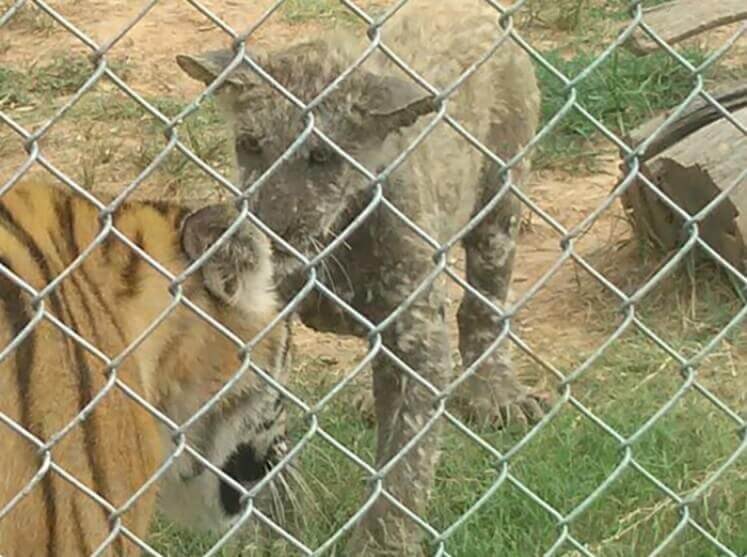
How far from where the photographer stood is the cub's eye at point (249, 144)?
4.30 meters

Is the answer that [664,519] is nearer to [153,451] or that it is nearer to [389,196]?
[389,196]

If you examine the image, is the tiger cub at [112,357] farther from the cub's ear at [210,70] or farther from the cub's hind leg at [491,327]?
the cub's hind leg at [491,327]

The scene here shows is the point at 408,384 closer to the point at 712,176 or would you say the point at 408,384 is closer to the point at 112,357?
the point at 712,176

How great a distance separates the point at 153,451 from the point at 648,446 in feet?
6.03

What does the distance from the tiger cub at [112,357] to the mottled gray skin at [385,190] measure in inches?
31.3

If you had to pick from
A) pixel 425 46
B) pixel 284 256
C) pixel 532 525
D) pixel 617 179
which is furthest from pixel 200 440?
pixel 617 179

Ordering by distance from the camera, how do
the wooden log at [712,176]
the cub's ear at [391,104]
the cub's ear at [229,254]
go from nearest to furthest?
the cub's ear at [229,254] < the cub's ear at [391,104] < the wooden log at [712,176]

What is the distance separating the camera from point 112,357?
291 cm

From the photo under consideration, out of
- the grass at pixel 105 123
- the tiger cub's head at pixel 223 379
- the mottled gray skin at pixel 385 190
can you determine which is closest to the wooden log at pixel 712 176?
the mottled gray skin at pixel 385 190

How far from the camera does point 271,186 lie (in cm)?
412

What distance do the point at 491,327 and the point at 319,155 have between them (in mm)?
1086

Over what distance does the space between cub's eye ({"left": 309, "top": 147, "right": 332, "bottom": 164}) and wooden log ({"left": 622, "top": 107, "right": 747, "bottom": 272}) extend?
1.39 metres

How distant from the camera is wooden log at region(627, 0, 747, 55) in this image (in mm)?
5551

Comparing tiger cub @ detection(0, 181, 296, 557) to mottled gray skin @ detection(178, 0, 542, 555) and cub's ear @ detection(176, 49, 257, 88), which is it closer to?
mottled gray skin @ detection(178, 0, 542, 555)
